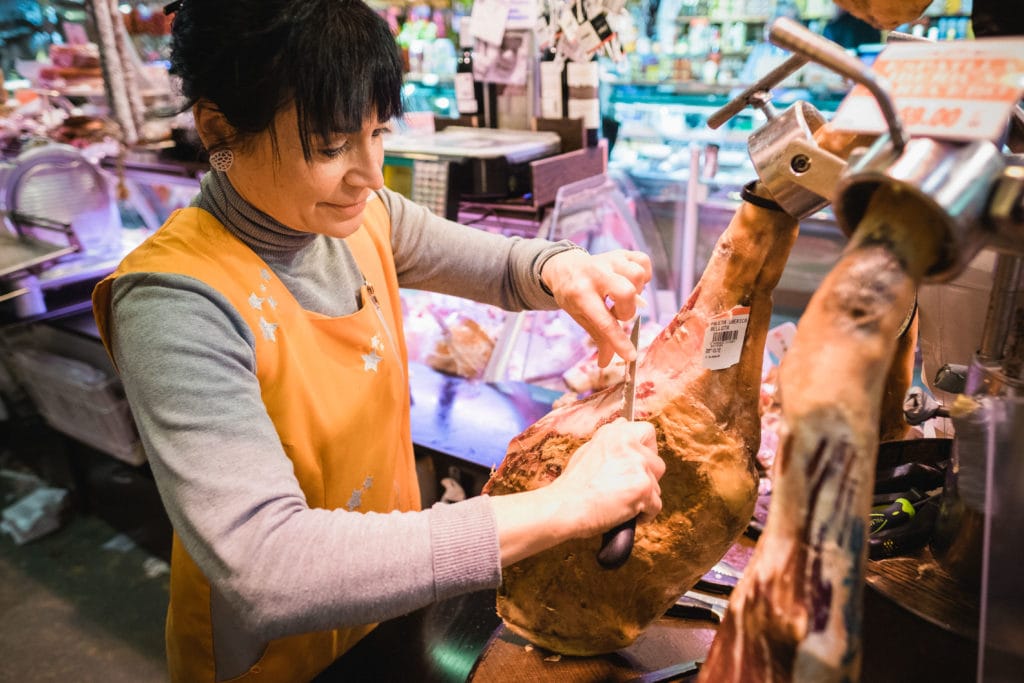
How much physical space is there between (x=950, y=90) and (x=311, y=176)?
88 cm

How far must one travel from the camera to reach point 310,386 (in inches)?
49.3

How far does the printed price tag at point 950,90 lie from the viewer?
576 mm

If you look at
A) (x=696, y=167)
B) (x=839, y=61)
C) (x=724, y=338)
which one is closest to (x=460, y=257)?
(x=724, y=338)

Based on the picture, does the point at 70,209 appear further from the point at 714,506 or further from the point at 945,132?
the point at 945,132

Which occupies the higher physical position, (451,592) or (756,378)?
(756,378)

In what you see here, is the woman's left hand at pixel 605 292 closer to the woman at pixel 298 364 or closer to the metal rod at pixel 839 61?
the woman at pixel 298 364

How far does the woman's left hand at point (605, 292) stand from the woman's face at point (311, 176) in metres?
0.42

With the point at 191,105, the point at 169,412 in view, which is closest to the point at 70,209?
the point at 191,105

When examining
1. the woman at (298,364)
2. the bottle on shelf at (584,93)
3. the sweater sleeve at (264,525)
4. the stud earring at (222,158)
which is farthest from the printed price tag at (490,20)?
the sweater sleeve at (264,525)

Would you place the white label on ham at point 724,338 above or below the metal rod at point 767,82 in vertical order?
below

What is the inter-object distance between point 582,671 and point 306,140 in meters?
0.98

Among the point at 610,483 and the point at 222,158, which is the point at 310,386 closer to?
the point at 222,158

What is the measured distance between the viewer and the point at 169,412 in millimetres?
947

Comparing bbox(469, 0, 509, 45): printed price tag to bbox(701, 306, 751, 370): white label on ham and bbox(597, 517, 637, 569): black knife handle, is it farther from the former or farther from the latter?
bbox(597, 517, 637, 569): black knife handle
